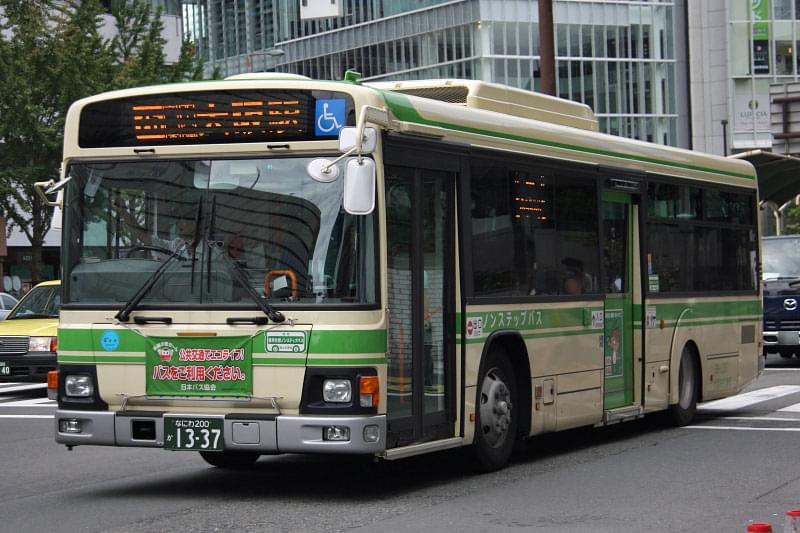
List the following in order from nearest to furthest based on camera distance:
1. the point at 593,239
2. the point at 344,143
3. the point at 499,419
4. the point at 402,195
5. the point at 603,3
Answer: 1. the point at 344,143
2. the point at 402,195
3. the point at 499,419
4. the point at 593,239
5. the point at 603,3

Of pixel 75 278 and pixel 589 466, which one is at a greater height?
pixel 75 278

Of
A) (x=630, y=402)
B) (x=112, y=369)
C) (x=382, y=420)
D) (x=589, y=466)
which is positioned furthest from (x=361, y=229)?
(x=630, y=402)

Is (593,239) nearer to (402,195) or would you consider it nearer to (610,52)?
(402,195)

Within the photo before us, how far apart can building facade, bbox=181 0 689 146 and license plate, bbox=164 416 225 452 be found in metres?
67.5

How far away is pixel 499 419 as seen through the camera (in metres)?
12.2

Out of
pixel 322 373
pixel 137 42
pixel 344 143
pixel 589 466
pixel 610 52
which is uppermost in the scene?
pixel 610 52

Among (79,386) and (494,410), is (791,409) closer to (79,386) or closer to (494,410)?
(494,410)

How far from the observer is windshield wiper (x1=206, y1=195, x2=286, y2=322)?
10328mm

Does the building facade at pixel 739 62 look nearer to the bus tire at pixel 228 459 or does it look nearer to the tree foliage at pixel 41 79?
the tree foliage at pixel 41 79

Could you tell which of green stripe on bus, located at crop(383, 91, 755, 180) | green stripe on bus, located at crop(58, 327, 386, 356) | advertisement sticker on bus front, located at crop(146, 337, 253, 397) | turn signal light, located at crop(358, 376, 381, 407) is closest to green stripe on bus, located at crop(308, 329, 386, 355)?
green stripe on bus, located at crop(58, 327, 386, 356)

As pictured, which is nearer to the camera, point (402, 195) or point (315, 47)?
point (402, 195)

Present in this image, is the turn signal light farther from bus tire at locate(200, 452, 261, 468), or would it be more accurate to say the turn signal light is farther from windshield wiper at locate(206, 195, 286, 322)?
bus tire at locate(200, 452, 261, 468)

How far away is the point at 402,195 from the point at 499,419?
89.9 inches

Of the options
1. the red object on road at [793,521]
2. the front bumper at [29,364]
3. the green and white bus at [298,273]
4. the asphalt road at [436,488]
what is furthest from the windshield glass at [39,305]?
the red object on road at [793,521]
